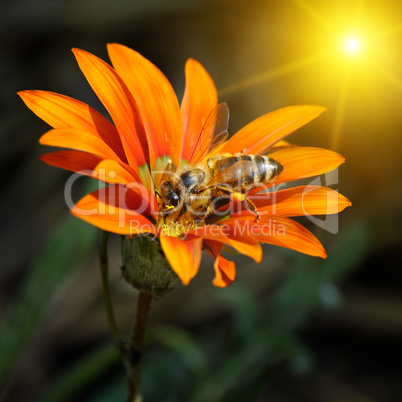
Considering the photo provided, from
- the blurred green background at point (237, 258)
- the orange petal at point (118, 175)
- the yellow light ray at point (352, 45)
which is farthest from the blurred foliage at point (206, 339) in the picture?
the yellow light ray at point (352, 45)

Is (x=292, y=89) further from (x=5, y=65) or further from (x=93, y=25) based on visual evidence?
(x=5, y=65)

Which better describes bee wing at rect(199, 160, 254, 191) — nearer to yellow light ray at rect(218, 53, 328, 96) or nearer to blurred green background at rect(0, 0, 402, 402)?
blurred green background at rect(0, 0, 402, 402)

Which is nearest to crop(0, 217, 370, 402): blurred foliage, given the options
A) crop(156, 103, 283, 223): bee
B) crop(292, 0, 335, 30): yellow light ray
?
crop(156, 103, 283, 223): bee

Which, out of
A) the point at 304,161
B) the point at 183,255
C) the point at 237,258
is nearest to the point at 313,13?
the point at 237,258

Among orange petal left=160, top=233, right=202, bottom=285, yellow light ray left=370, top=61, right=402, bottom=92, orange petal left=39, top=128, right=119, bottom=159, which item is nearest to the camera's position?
orange petal left=160, top=233, right=202, bottom=285

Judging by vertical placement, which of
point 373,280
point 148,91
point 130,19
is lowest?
point 373,280

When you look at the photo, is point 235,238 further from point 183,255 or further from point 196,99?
point 196,99

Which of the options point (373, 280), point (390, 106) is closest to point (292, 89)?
point (390, 106)
